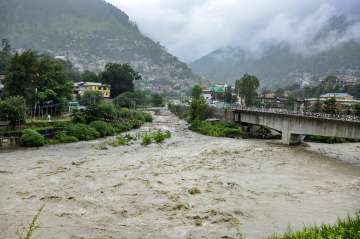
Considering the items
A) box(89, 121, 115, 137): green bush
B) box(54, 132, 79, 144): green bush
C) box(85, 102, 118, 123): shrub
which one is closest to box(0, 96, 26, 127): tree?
box(54, 132, 79, 144): green bush

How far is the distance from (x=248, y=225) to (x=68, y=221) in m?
8.52

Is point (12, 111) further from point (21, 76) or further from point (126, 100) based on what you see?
point (126, 100)

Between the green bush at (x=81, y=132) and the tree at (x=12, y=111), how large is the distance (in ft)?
19.3

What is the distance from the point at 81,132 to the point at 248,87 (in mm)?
49981

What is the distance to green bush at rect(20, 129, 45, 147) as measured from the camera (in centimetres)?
3757

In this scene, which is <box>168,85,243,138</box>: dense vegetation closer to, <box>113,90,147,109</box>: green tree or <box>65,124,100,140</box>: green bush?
<box>113,90,147,109</box>: green tree

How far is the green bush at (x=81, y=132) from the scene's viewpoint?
44.8m

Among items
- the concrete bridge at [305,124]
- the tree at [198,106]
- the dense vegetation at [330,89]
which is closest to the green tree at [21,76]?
the tree at [198,106]

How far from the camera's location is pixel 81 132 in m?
45.2

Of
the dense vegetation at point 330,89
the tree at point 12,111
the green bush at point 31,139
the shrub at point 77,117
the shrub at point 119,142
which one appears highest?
the dense vegetation at point 330,89

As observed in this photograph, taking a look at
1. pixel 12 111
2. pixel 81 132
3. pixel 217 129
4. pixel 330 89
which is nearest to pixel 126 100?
pixel 217 129

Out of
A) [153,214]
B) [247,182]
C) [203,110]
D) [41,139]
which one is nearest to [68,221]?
[153,214]

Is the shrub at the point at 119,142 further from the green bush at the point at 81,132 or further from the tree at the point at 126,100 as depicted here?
the tree at the point at 126,100

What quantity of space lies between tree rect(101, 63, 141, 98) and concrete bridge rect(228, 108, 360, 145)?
4306cm
